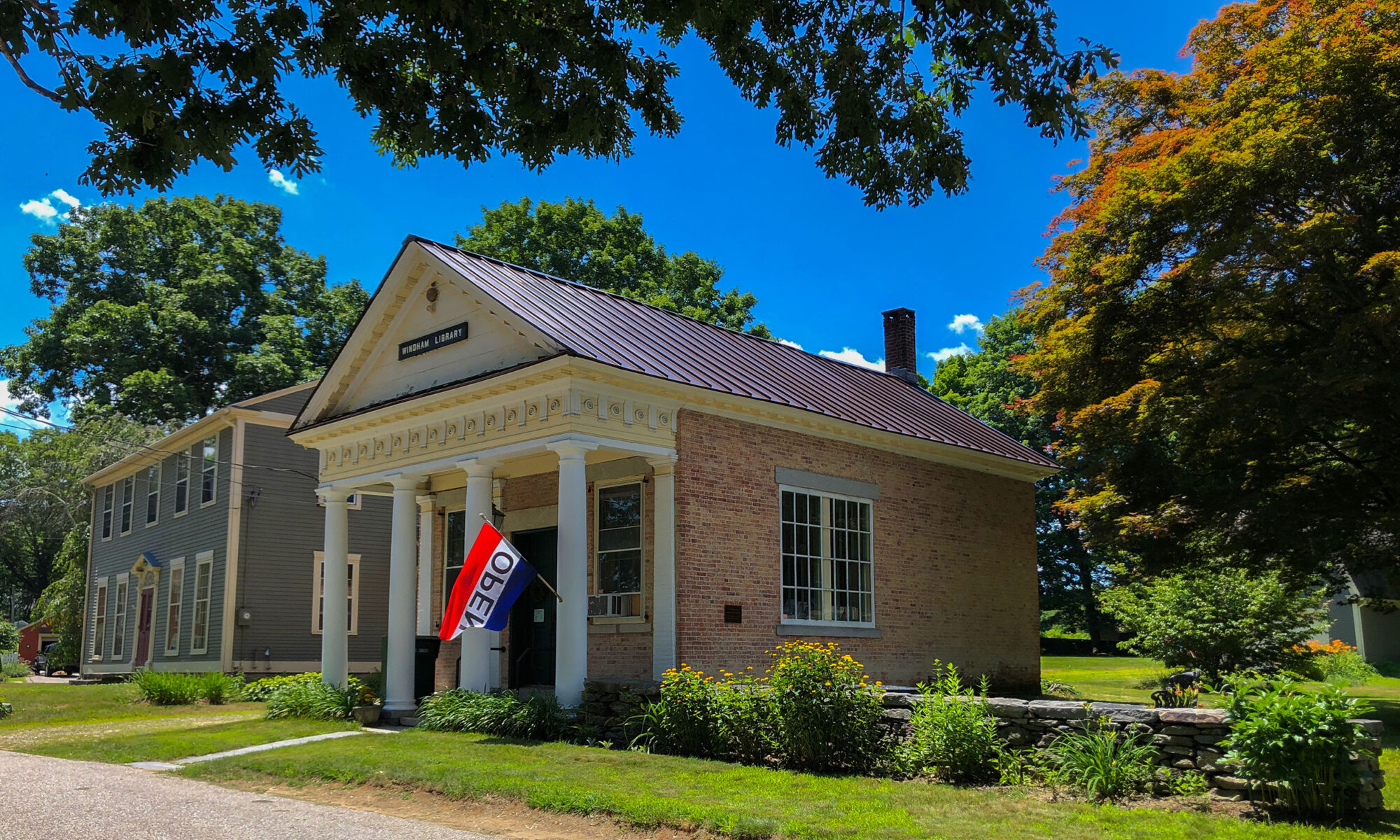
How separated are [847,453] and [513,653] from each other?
5.99 meters

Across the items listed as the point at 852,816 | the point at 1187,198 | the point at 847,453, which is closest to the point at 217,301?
the point at 847,453

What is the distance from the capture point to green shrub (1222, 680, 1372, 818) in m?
7.48

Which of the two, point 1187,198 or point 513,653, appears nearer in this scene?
point 1187,198

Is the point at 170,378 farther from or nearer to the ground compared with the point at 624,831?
farther from the ground

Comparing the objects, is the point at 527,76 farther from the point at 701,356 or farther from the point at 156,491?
the point at 156,491

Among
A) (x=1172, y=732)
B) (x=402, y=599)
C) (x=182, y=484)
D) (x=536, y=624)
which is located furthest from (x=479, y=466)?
(x=182, y=484)

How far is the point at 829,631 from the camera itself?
52.0 feet

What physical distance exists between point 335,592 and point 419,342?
4411mm

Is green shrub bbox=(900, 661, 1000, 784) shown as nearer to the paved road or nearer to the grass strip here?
the grass strip

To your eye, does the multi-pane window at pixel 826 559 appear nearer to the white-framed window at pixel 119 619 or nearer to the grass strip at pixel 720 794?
the grass strip at pixel 720 794

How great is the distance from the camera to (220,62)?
6422mm

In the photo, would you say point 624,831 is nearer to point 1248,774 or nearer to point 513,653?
point 1248,774

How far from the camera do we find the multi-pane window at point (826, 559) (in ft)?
51.3

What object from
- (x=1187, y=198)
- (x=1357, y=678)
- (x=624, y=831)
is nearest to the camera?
(x=624, y=831)
